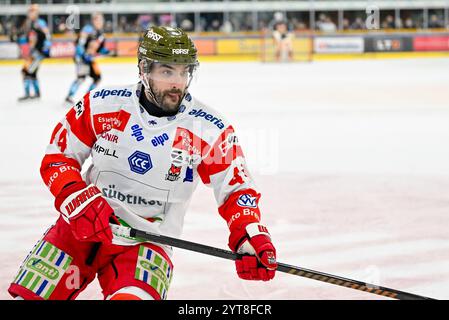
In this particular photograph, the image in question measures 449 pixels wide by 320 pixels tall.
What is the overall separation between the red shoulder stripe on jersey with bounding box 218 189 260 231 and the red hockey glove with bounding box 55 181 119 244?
1.30ft

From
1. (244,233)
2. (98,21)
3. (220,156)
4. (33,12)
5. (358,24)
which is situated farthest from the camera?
(358,24)

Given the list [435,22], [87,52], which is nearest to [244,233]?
[87,52]

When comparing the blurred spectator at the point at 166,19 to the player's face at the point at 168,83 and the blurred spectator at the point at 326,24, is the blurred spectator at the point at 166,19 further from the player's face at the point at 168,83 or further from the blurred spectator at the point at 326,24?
the player's face at the point at 168,83

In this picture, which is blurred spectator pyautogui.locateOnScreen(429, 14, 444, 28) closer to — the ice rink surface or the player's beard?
the ice rink surface

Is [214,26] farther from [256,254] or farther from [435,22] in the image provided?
[256,254]

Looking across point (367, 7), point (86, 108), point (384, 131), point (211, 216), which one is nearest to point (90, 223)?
point (86, 108)

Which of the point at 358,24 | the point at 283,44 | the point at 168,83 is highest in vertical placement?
the point at 168,83

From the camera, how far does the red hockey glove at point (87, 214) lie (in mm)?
2580

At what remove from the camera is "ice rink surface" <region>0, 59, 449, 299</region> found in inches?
153

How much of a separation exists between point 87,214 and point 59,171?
25cm

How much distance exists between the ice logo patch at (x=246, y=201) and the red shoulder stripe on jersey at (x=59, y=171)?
55 centimetres

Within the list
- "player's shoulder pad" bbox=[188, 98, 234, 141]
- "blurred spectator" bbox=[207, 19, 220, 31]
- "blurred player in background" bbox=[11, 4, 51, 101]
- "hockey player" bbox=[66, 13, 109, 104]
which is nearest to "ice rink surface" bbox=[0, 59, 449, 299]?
"blurred player in background" bbox=[11, 4, 51, 101]

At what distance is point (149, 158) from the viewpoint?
2762 mm

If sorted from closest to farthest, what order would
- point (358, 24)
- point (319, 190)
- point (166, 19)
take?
point (319, 190)
point (358, 24)
point (166, 19)
